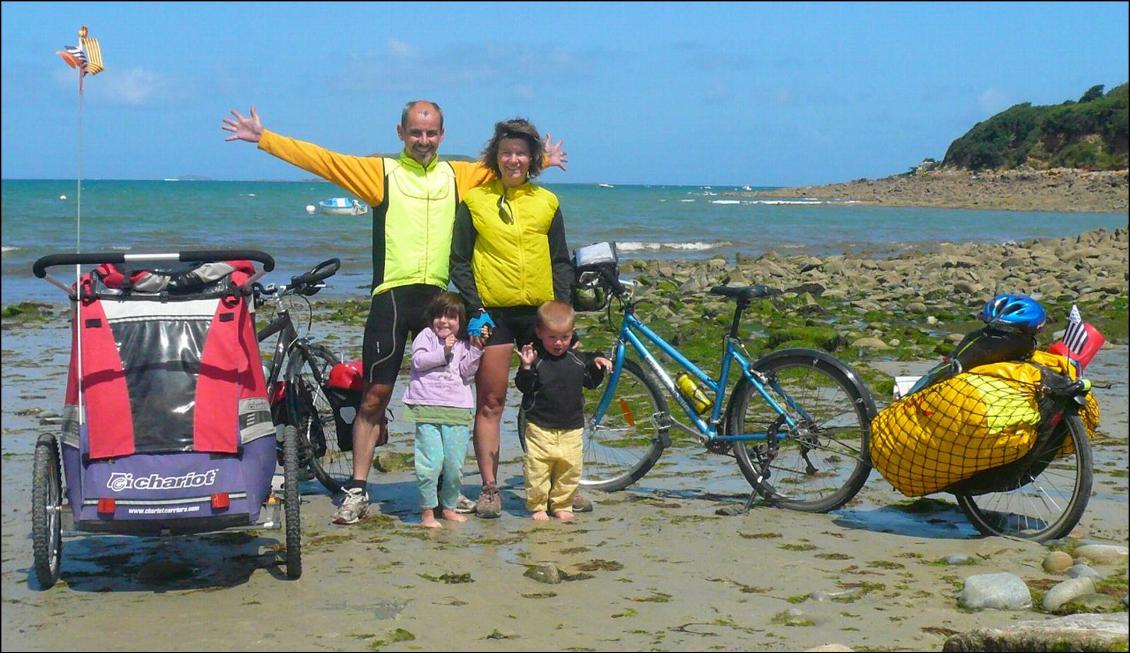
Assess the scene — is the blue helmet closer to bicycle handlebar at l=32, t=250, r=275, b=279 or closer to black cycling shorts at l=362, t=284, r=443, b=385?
black cycling shorts at l=362, t=284, r=443, b=385

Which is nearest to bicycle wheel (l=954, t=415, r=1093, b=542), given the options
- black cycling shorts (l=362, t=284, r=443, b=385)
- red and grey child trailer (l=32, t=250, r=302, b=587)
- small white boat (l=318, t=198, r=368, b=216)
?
black cycling shorts (l=362, t=284, r=443, b=385)

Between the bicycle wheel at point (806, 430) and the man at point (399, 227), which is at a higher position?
the man at point (399, 227)

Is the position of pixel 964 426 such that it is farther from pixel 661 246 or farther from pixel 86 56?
pixel 661 246

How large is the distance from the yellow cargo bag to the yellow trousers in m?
1.57

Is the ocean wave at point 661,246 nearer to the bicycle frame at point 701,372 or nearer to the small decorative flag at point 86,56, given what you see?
the bicycle frame at point 701,372

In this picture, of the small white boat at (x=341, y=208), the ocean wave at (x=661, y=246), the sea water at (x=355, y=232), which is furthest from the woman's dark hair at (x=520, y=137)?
the small white boat at (x=341, y=208)

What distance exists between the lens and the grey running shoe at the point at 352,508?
6199mm

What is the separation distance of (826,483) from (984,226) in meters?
44.3

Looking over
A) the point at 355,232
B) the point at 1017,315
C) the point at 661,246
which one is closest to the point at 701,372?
the point at 1017,315

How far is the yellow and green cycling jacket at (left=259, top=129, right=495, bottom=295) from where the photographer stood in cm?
612

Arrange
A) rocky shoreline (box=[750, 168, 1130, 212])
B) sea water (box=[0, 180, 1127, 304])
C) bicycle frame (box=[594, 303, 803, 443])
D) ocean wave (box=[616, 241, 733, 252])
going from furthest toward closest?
1. rocky shoreline (box=[750, 168, 1130, 212])
2. ocean wave (box=[616, 241, 733, 252])
3. sea water (box=[0, 180, 1127, 304])
4. bicycle frame (box=[594, 303, 803, 443])

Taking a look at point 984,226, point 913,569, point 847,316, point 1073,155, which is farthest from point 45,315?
point 1073,155

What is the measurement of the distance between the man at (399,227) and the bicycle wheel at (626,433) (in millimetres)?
866

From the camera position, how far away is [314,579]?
5207 mm
